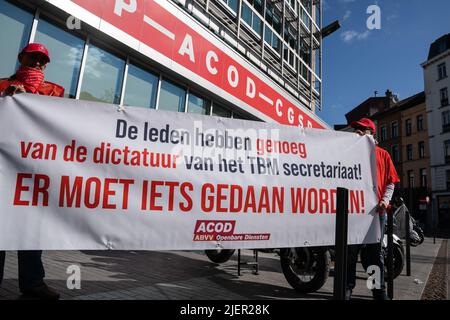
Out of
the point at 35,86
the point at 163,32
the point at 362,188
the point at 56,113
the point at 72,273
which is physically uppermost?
the point at 163,32

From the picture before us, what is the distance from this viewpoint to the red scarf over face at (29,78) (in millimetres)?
2691

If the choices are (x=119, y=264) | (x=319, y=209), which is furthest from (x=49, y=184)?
(x=119, y=264)

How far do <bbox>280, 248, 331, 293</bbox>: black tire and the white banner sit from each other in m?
1.17

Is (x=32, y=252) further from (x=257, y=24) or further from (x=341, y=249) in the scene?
(x=257, y=24)

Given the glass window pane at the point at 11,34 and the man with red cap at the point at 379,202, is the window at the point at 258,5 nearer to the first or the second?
the glass window pane at the point at 11,34

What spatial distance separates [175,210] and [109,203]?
475 mm

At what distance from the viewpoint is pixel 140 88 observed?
6.77m

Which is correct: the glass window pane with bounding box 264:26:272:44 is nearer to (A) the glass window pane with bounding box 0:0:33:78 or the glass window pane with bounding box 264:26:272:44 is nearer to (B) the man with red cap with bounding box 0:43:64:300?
(A) the glass window pane with bounding box 0:0:33:78

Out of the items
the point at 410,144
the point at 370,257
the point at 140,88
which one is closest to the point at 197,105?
the point at 140,88

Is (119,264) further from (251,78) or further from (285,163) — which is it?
(251,78)

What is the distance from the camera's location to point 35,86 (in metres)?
2.73

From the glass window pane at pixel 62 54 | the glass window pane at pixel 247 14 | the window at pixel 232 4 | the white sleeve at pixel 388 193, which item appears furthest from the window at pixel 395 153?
the glass window pane at pixel 62 54

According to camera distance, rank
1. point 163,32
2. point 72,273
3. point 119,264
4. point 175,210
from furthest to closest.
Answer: point 163,32 < point 119,264 < point 72,273 < point 175,210

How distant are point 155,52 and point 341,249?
5.32 meters
